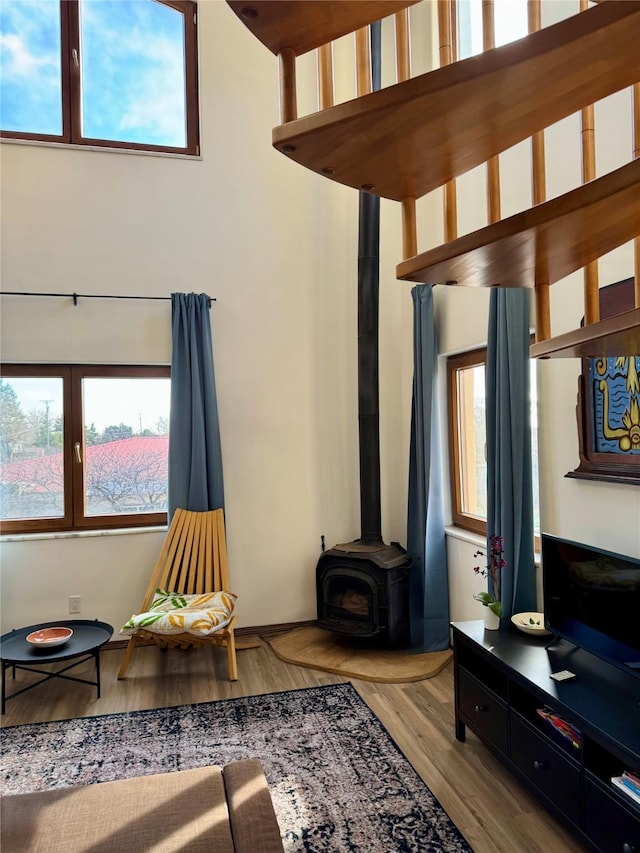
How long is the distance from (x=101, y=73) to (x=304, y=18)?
13.6 ft

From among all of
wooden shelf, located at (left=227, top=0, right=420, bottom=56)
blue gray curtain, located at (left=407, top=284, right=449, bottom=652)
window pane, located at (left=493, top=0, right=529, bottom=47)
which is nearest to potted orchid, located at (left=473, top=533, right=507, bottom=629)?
blue gray curtain, located at (left=407, top=284, right=449, bottom=652)

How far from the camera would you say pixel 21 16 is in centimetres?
412

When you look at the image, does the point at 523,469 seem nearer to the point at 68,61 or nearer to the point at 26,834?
the point at 26,834

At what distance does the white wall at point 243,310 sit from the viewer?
13.4 feet

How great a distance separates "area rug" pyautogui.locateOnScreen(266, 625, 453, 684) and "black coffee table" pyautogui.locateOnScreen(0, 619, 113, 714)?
1.12 m

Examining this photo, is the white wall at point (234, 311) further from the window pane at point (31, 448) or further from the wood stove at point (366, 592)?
the wood stove at point (366, 592)

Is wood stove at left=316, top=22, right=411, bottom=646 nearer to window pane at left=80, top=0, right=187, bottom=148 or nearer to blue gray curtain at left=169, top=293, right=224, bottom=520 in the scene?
blue gray curtain at left=169, top=293, right=224, bottom=520

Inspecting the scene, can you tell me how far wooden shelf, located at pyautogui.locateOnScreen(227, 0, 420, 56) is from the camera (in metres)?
0.86

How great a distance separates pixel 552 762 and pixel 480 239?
76.5 inches

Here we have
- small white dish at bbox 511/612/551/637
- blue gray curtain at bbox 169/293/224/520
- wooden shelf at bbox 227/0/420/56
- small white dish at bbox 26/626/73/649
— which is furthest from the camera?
blue gray curtain at bbox 169/293/224/520

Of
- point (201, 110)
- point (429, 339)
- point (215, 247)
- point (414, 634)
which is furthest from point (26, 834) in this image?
point (201, 110)

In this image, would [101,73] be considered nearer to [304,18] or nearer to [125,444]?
[125,444]

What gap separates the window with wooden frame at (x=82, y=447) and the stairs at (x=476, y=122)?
337cm

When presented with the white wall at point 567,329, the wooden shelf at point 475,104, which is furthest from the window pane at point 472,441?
the wooden shelf at point 475,104
